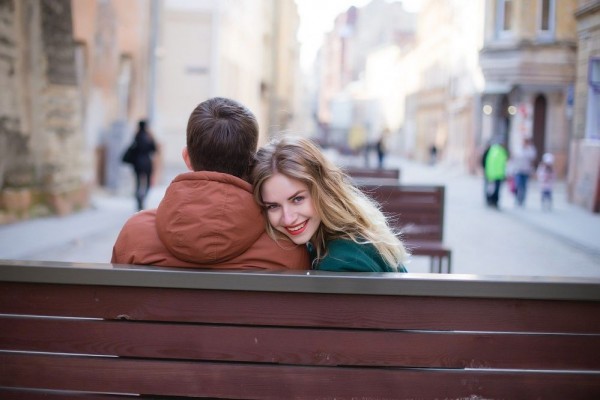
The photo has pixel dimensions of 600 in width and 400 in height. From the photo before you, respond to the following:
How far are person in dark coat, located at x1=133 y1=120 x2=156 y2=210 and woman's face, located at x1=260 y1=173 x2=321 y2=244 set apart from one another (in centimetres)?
1297

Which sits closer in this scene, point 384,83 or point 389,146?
point 389,146

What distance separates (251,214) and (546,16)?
6.30 m

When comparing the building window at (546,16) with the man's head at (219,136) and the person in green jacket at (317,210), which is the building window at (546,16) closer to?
the person in green jacket at (317,210)

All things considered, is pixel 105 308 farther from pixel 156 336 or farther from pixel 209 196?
pixel 209 196

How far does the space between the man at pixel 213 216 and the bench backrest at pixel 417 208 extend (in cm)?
573

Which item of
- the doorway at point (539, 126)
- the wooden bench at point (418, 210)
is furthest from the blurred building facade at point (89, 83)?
the doorway at point (539, 126)

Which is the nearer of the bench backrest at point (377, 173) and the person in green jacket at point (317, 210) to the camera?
the person in green jacket at point (317, 210)

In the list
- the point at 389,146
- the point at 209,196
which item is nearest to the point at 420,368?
the point at 209,196

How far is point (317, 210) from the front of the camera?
3123 mm

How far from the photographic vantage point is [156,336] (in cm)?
266

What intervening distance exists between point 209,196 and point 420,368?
0.86 m

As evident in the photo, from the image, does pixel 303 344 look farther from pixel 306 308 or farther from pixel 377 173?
pixel 377 173

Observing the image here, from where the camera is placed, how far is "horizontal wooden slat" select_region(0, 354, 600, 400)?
2553 mm

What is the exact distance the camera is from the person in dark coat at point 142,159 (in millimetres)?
15844
